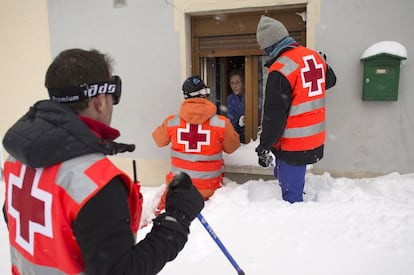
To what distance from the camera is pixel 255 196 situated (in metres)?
3.75

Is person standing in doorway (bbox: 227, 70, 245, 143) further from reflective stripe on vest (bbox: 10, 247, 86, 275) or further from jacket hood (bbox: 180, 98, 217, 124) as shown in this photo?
reflective stripe on vest (bbox: 10, 247, 86, 275)

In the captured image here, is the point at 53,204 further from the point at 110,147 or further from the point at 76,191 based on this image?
the point at 110,147

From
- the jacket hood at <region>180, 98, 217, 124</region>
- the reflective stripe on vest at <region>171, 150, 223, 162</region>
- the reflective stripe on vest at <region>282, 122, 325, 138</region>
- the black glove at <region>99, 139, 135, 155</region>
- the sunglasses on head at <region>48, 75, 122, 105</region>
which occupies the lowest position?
the reflective stripe on vest at <region>171, 150, 223, 162</region>

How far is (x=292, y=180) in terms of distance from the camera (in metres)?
3.36

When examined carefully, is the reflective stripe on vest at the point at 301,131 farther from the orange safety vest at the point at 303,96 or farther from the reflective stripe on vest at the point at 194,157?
the reflective stripe on vest at the point at 194,157

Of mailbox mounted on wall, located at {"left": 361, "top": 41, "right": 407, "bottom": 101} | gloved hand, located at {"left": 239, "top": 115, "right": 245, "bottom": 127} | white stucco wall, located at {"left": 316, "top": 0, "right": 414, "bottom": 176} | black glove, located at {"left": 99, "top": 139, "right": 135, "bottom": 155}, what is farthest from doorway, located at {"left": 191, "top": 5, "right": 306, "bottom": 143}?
black glove, located at {"left": 99, "top": 139, "right": 135, "bottom": 155}

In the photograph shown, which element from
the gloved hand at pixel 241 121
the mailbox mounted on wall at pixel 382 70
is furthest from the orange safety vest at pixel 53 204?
the gloved hand at pixel 241 121

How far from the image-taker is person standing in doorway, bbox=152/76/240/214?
12.4ft

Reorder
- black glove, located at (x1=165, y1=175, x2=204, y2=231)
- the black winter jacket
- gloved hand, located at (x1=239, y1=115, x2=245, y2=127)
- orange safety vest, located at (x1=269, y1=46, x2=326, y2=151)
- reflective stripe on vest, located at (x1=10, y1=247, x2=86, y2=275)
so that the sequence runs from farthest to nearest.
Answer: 1. gloved hand, located at (x1=239, y1=115, x2=245, y2=127)
2. orange safety vest, located at (x1=269, y1=46, x2=326, y2=151)
3. black glove, located at (x1=165, y1=175, x2=204, y2=231)
4. reflective stripe on vest, located at (x1=10, y1=247, x2=86, y2=275)
5. the black winter jacket

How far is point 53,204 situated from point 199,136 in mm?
2684

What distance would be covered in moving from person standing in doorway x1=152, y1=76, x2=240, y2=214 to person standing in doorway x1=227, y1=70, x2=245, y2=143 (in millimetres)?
1059

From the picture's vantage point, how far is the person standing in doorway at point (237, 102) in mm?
4957

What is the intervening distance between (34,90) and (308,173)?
4.18m

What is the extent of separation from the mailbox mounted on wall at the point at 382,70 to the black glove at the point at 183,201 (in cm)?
301
